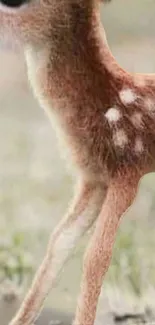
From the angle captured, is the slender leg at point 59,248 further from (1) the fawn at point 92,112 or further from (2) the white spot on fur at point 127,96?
(2) the white spot on fur at point 127,96

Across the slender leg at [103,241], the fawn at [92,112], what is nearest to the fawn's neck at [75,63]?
the fawn at [92,112]

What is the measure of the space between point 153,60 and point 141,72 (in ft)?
0.14

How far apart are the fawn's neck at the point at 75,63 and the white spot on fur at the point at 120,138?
5 centimetres

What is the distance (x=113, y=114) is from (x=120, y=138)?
3 cm

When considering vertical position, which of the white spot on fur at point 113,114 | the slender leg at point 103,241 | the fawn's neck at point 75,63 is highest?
the fawn's neck at point 75,63

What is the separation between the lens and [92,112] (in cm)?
Result: 100

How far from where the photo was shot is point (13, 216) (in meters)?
1.08

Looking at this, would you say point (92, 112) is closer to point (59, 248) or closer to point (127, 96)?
point (127, 96)

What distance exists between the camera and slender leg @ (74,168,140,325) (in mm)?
992

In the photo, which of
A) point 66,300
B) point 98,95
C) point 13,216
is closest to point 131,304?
point 66,300

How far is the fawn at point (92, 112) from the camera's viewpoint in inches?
38.0

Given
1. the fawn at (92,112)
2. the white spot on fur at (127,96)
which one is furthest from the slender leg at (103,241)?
the white spot on fur at (127,96)

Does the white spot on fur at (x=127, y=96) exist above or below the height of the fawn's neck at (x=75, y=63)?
below

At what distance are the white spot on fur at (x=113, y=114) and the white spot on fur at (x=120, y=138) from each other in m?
0.02
